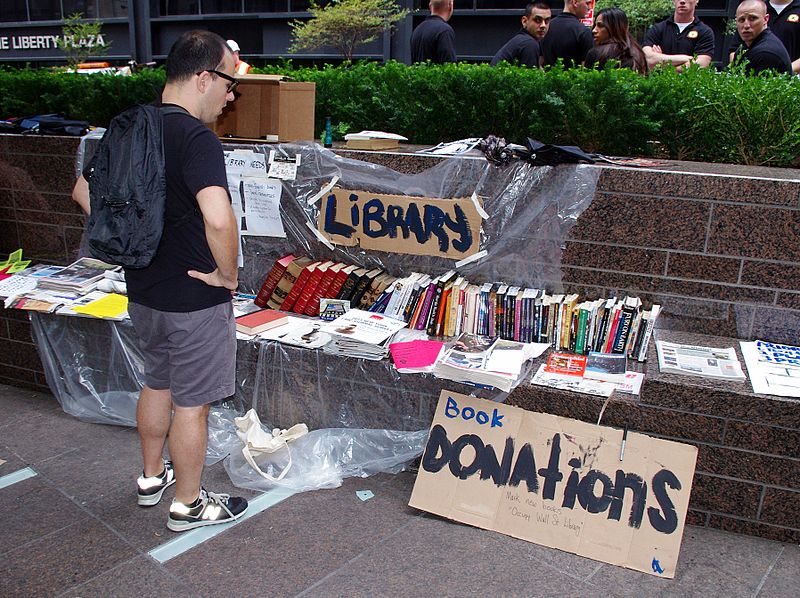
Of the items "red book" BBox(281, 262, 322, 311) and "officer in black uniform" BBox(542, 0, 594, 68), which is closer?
"red book" BBox(281, 262, 322, 311)

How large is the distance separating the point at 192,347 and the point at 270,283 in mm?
1393

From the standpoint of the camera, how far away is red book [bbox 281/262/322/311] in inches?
160

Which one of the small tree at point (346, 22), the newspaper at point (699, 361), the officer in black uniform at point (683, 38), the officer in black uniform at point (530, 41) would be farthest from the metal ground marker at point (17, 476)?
the small tree at point (346, 22)

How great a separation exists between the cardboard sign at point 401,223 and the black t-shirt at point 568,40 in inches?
85.5

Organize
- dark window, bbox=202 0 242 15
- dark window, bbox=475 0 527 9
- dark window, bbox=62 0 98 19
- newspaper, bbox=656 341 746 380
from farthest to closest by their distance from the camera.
→ 1. dark window, bbox=62 0 98 19
2. dark window, bbox=202 0 242 15
3. dark window, bbox=475 0 527 9
4. newspaper, bbox=656 341 746 380

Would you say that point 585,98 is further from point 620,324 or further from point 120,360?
point 120,360

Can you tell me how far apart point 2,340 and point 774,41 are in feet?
18.5

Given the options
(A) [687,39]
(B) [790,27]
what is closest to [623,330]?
(A) [687,39]

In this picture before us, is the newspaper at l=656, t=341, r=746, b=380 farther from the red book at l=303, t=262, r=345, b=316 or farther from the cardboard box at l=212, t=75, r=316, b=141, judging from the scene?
the cardboard box at l=212, t=75, r=316, b=141

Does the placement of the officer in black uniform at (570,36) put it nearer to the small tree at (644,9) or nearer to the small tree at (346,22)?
the small tree at (346,22)

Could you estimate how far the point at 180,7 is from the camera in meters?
16.5

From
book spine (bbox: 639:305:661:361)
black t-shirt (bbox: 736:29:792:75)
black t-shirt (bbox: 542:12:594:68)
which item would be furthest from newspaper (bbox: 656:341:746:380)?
black t-shirt (bbox: 542:12:594:68)

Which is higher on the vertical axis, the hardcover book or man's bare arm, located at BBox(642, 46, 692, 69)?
man's bare arm, located at BBox(642, 46, 692, 69)

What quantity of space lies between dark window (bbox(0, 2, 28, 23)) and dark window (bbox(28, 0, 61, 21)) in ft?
1.10
